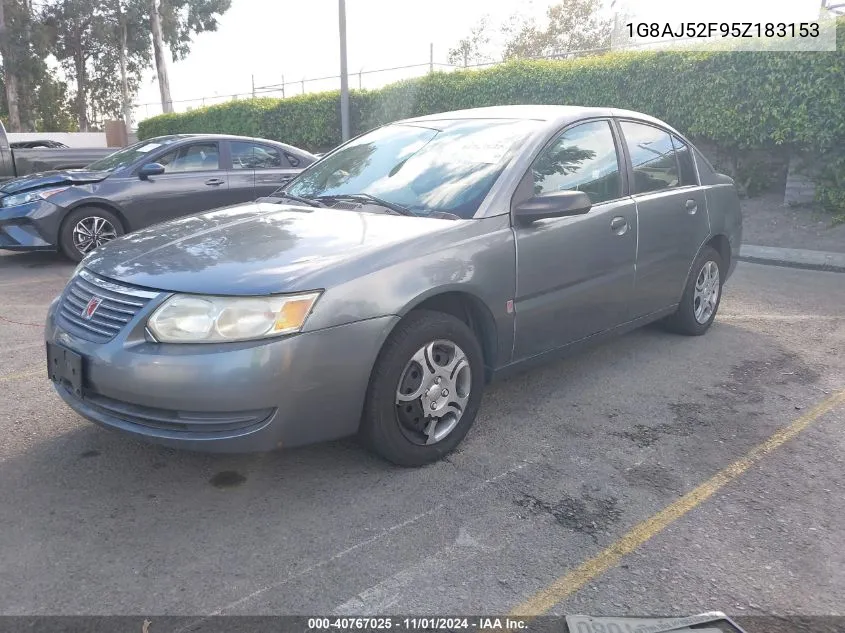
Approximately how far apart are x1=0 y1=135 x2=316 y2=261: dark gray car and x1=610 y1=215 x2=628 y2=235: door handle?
561cm

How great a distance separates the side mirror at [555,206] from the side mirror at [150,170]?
5632 millimetres

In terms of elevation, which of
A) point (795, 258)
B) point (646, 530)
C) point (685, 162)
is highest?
point (685, 162)

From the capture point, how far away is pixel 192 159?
8578mm

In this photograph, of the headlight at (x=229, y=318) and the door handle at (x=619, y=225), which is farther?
the door handle at (x=619, y=225)

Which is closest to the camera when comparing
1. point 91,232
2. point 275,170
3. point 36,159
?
point 91,232

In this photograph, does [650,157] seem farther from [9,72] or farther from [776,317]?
[9,72]

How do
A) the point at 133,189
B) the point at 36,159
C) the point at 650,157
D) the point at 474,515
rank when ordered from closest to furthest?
the point at 474,515, the point at 650,157, the point at 133,189, the point at 36,159

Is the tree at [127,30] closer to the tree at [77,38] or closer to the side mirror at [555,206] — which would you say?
the tree at [77,38]

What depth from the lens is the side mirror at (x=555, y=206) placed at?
354cm

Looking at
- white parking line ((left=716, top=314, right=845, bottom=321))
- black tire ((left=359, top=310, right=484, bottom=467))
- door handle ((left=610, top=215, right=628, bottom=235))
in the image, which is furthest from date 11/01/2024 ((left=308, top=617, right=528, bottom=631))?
white parking line ((left=716, top=314, right=845, bottom=321))

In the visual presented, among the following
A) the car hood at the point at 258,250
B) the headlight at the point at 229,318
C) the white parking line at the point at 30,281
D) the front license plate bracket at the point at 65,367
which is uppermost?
the car hood at the point at 258,250

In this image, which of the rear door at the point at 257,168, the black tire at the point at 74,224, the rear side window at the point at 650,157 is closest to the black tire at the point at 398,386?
the rear side window at the point at 650,157

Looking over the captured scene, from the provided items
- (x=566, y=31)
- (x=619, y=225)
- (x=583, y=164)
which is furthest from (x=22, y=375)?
(x=566, y=31)

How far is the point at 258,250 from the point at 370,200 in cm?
87
